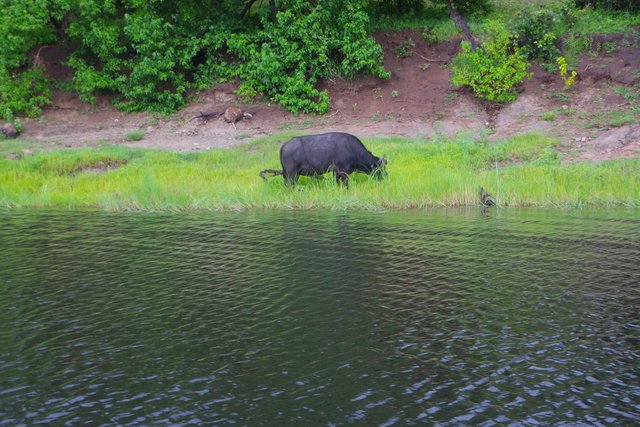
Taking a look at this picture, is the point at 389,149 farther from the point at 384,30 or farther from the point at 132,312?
the point at 132,312

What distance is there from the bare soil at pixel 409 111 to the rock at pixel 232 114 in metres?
0.23

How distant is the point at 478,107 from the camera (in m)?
27.5

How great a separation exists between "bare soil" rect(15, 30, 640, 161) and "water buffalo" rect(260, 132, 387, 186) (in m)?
6.20

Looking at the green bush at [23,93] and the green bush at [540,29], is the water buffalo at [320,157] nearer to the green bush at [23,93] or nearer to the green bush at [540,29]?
the green bush at [540,29]

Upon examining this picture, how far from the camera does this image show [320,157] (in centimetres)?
1895

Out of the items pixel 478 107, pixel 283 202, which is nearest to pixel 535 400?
pixel 283 202

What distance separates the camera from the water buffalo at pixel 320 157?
18844 mm

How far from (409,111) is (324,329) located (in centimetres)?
2122

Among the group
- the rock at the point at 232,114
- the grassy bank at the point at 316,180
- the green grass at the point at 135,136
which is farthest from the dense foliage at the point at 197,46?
the grassy bank at the point at 316,180

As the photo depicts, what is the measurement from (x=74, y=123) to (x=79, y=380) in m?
24.6

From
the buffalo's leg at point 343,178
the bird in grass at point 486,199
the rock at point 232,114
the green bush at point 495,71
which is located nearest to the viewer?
the bird in grass at point 486,199

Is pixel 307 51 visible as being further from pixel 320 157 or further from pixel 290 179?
pixel 290 179

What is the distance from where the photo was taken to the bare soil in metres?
25.5

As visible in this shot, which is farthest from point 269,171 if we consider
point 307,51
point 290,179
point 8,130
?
point 8,130
